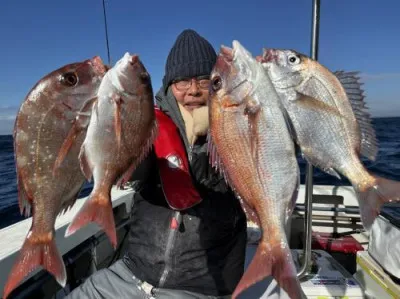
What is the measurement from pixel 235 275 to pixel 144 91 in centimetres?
164

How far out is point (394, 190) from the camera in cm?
165

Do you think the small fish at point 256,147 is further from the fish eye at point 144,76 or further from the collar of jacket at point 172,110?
the collar of jacket at point 172,110

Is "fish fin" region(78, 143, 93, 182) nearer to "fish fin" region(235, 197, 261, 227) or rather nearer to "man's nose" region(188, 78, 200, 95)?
"fish fin" region(235, 197, 261, 227)

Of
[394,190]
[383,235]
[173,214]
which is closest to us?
[394,190]

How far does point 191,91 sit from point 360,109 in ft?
3.92

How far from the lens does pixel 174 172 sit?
2.46 m

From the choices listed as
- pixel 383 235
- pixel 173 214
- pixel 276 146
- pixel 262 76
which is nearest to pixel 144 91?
pixel 262 76

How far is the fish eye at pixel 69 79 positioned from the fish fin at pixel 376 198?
1482 millimetres

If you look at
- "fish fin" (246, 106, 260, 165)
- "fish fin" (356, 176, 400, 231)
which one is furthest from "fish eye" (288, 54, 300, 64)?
"fish fin" (356, 176, 400, 231)

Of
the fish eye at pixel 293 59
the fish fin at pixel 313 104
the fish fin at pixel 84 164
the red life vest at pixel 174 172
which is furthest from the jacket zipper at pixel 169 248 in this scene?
the fish eye at pixel 293 59

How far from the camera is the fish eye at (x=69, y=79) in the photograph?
1759 mm

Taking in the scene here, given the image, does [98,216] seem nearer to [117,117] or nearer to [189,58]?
[117,117]

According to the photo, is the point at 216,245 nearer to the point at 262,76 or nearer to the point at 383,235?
the point at 262,76

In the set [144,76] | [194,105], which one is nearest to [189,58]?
[194,105]
